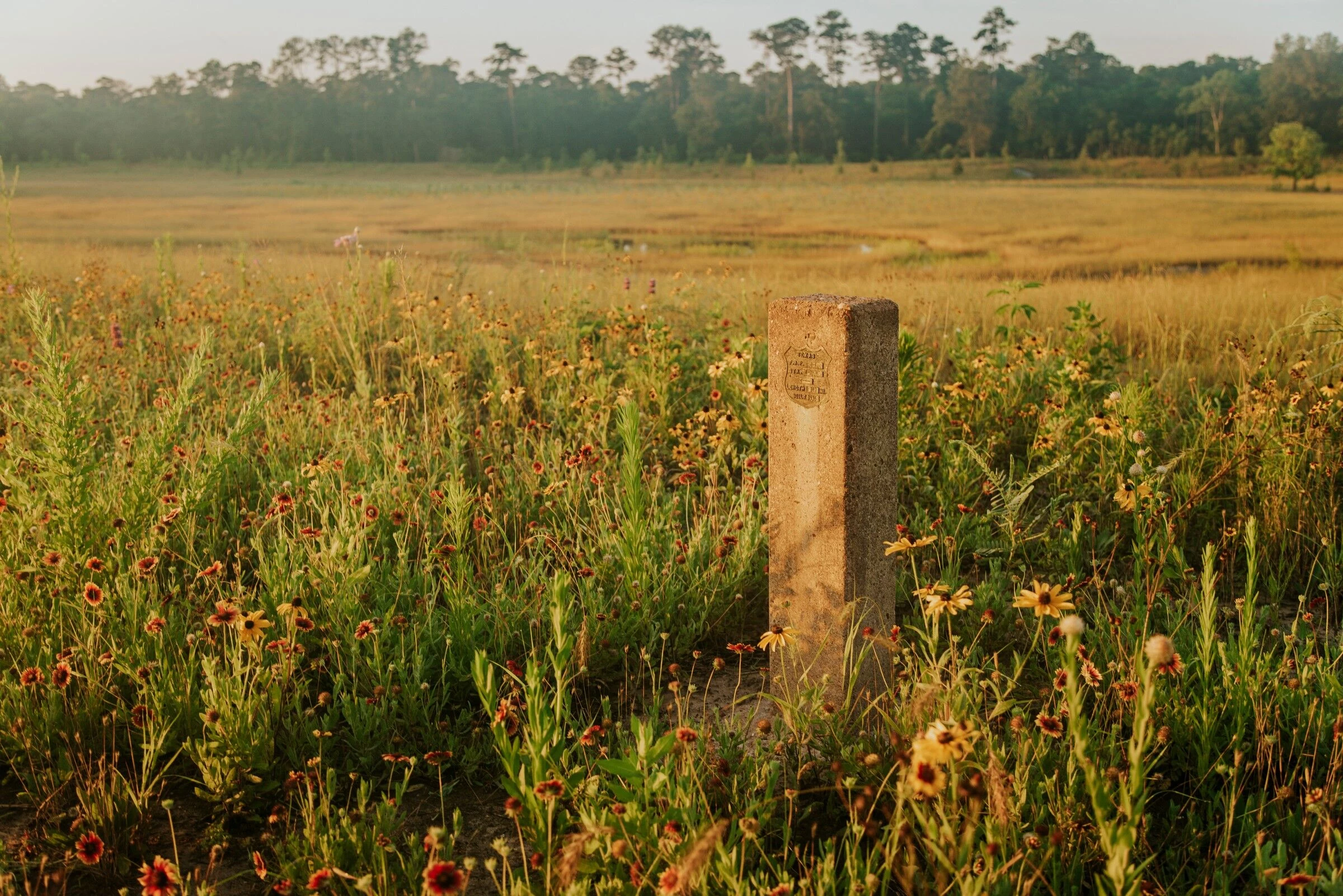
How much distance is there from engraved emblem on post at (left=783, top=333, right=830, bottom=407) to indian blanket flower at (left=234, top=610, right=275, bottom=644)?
1256 mm

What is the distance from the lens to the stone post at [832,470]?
7.22 feet

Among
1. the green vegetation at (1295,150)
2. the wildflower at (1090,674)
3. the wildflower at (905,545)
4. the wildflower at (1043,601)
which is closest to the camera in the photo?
the wildflower at (1043,601)

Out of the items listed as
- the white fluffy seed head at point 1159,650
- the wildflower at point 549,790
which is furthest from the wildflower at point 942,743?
the wildflower at point 549,790

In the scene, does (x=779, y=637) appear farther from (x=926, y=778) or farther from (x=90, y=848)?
(x=90, y=848)

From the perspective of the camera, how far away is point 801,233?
22.7m

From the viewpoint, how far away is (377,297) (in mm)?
7238

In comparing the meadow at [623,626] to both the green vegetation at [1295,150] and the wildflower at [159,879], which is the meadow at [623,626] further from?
the green vegetation at [1295,150]

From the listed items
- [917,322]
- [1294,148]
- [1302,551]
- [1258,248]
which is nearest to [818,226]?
[1258,248]

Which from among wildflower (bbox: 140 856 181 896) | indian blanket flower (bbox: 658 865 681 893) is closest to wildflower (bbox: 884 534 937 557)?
indian blanket flower (bbox: 658 865 681 893)

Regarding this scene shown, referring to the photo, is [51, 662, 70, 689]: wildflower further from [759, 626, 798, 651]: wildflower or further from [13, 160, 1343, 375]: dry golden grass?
[13, 160, 1343, 375]: dry golden grass

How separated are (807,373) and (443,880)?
1.34 metres

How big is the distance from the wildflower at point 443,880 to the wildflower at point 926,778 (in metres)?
0.67

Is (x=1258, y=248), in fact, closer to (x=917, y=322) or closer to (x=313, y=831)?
(x=917, y=322)

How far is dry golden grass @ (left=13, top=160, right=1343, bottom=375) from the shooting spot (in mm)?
8445
